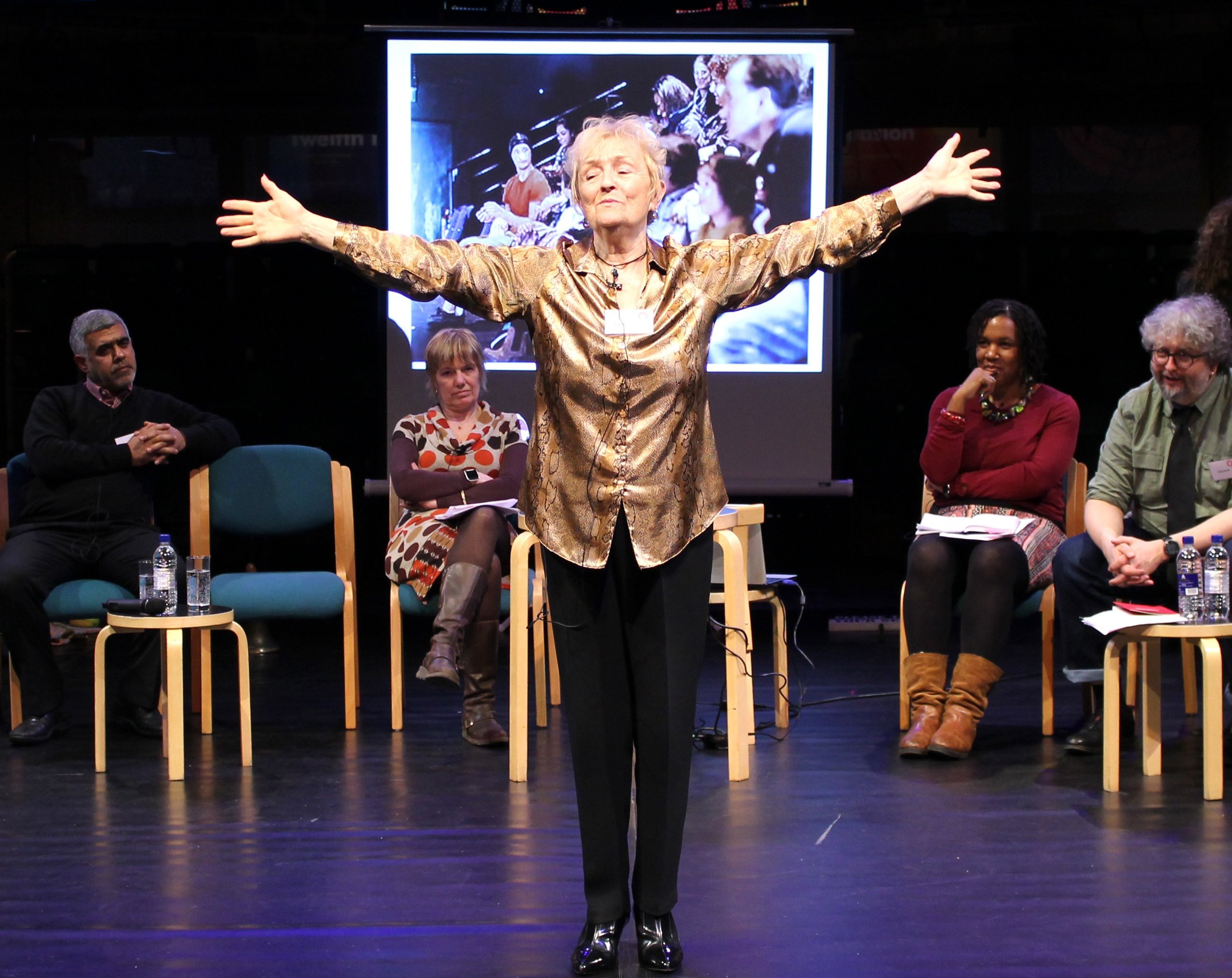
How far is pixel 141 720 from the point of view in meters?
4.05

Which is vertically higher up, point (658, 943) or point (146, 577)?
point (146, 577)

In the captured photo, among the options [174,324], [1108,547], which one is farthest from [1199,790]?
[174,324]

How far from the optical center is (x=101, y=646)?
371cm

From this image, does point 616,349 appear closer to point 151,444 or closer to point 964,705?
point 964,705

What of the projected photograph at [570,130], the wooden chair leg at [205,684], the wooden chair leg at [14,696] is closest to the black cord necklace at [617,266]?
the wooden chair leg at [205,684]

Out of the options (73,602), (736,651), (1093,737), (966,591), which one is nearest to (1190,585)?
(1093,737)

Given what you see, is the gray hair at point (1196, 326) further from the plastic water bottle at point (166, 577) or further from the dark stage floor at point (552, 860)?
the plastic water bottle at point (166, 577)

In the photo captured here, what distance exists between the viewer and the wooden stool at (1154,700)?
324 cm

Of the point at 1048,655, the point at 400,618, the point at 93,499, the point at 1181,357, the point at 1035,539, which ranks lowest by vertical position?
the point at 1048,655

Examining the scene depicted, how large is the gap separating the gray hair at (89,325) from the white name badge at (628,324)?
2632 millimetres

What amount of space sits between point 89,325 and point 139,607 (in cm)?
107

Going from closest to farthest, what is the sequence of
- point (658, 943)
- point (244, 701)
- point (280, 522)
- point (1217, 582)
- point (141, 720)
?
point (658, 943) < point (1217, 582) < point (244, 701) < point (141, 720) < point (280, 522)

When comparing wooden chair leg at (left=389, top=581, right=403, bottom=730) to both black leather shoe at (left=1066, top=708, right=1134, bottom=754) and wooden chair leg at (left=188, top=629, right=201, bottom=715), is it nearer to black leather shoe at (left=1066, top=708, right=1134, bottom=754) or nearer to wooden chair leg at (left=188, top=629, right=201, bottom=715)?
wooden chair leg at (left=188, top=629, right=201, bottom=715)

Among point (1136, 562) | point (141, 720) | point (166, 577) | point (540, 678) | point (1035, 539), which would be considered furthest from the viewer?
point (540, 678)
